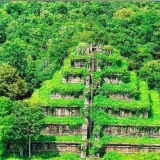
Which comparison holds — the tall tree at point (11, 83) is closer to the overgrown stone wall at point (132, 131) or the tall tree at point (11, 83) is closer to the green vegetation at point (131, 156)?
the overgrown stone wall at point (132, 131)

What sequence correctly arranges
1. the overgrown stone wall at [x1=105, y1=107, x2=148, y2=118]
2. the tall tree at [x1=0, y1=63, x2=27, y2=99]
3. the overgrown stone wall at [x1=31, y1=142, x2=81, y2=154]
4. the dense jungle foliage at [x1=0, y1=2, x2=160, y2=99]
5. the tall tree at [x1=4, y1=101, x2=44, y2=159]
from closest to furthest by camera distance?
the tall tree at [x1=4, y1=101, x2=44, y2=159] < the overgrown stone wall at [x1=31, y1=142, x2=81, y2=154] < the overgrown stone wall at [x1=105, y1=107, x2=148, y2=118] < the tall tree at [x1=0, y1=63, x2=27, y2=99] < the dense jungle foliage at [x1=0, y1=2, x2=160, y2=99]

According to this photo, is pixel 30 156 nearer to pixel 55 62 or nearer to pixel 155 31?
pixel 55 62

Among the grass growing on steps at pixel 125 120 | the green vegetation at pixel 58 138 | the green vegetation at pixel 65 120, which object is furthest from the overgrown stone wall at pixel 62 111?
the green vegetation at pixel 58 138

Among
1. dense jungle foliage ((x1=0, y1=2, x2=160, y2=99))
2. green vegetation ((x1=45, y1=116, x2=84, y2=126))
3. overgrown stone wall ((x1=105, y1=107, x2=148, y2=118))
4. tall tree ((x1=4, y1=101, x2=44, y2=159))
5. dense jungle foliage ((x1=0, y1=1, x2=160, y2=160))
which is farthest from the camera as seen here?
dense jungle foliage ((x1=0, y1=2, x2=160, y2=99))

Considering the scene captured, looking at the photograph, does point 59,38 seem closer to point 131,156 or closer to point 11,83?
point 11,83

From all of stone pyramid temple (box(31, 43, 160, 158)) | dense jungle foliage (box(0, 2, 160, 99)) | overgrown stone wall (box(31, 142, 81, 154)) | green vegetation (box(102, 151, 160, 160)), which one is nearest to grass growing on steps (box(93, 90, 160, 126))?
stone pyramid temple (box(31, 43, 160, 158))

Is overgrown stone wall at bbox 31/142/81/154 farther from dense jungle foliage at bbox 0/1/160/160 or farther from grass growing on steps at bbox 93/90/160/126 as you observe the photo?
grass growing on steps at bbox 93/90/160/126
